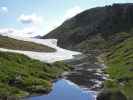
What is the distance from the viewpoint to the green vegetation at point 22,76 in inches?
3442

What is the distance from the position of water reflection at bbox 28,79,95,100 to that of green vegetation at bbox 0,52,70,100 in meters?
2.98

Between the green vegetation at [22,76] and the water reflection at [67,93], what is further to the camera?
the green vegetation at [22,76]

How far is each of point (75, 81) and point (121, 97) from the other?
4733 cm

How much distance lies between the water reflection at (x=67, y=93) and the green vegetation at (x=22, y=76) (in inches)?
117

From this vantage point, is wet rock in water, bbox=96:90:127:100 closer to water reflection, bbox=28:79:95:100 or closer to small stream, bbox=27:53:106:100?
small stream, bbox=27:53:106:100

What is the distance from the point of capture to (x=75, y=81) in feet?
364

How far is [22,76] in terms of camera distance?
4077 inches

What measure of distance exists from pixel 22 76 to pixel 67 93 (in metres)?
20.4

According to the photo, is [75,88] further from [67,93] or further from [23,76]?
[23,76]

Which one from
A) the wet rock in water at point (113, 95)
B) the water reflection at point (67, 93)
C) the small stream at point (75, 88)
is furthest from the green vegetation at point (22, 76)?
the wet rock in water at point (113, 95)

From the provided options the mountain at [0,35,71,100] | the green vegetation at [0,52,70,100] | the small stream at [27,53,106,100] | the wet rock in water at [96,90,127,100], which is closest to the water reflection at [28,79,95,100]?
the small stream at [27,53,106,100]

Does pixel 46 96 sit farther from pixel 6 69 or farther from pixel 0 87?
pixel 6 69

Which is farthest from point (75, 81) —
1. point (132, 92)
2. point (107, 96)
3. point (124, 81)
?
point (107, 96)

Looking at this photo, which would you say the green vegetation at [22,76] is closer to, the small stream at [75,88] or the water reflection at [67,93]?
the water reflection at [67,93]
